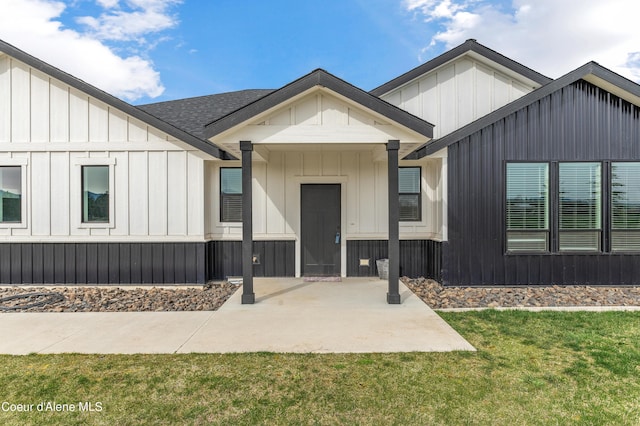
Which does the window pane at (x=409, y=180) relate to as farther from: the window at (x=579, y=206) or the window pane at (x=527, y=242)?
the window at (x=579, y=206)

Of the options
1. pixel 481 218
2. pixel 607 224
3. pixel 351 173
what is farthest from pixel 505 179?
pixel 351 173

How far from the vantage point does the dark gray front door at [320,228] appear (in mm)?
8484

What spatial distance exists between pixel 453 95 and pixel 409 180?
2.70 meters

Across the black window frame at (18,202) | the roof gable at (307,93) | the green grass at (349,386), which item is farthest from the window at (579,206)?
the black window frame at (18,202)

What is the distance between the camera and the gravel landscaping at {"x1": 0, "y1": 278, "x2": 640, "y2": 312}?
20.3ft

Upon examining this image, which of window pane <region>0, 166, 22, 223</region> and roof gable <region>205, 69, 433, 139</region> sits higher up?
roof gable <region>205, 69, 433, 139</region>

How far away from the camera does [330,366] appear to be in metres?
3.68

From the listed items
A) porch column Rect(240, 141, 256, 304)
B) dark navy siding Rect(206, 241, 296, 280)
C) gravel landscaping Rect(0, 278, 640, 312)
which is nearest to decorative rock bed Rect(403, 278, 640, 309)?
gravel landscaping Rect(0, 278, 640, 312)

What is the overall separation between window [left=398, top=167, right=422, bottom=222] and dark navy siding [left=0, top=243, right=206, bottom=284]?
5027 mm

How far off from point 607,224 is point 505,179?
243 cm

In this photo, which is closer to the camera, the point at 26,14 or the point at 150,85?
the point at 26,14

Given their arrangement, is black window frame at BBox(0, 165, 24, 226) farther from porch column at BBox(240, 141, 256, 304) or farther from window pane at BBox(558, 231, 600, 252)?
window pane at BBox(558, 231, 600, 252)

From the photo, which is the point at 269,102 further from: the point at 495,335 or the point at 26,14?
the point at 26,14

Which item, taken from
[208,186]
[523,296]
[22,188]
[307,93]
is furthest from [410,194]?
[22,188]
